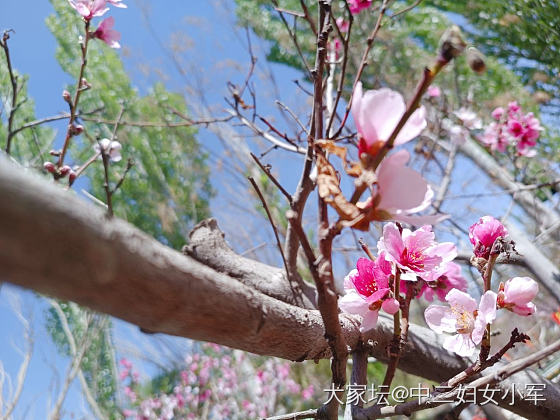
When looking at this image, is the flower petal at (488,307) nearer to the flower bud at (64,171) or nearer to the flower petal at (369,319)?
the flower petal at (369,319)

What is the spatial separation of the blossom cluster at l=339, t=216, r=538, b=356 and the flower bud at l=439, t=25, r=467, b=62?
217mm

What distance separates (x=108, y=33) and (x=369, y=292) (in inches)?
32.1

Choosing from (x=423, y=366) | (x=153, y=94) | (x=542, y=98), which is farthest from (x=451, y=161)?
(x=153, y=94)

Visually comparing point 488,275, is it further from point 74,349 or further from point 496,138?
point 74,349

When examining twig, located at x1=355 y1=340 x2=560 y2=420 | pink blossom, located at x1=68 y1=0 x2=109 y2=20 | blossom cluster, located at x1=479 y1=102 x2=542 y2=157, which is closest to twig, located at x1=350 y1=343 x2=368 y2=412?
twig, located at x1=355 y1=340 x2=560 y2=420

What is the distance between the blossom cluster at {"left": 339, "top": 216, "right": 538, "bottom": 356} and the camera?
16.0 inches

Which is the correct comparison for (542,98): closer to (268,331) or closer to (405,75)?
(405,75)

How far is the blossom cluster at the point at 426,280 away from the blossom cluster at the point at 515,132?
4.14ft

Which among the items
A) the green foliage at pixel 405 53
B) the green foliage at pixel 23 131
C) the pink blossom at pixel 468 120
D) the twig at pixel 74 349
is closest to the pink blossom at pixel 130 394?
the twig at pixel 74 349

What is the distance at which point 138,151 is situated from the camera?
4148 millimetres

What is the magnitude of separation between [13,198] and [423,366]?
1.98ft

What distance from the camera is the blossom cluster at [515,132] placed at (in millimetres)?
1511

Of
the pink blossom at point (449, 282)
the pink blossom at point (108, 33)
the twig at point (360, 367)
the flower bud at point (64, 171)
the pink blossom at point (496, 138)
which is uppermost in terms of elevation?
the pink blossom at point (496, 138)

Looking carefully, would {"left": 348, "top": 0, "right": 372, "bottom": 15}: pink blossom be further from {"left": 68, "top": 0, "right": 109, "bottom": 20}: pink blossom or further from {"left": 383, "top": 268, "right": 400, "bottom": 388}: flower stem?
{"left": 383, "top": 268, "right": 400, "bottom": 388}: flower stem
